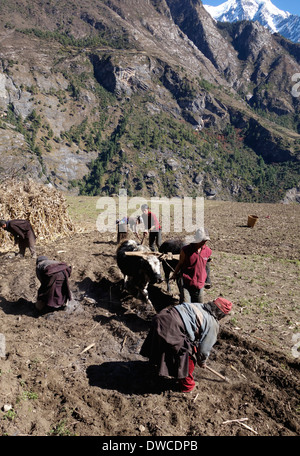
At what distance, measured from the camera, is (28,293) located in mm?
7941

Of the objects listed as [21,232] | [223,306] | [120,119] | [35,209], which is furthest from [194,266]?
[120,119]

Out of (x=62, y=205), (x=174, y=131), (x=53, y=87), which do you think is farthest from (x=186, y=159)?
(x=62, y=205)

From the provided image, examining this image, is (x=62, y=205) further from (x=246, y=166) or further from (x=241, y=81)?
(x=241, y=81)

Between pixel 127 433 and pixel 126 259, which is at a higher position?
pixel 126 259

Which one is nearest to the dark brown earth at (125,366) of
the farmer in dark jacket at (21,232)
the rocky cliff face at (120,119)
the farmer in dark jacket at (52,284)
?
the farmer in dark jacket at (52,284)

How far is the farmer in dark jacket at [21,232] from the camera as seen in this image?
948cm

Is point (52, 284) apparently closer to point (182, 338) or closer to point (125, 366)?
point (125, 366)

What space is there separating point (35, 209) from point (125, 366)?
8.83 meters

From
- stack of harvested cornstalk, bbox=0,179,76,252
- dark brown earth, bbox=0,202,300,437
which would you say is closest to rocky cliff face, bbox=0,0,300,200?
stack of harvested cornstalk, bbox=0,179,76,252

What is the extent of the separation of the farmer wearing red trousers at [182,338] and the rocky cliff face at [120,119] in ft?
287

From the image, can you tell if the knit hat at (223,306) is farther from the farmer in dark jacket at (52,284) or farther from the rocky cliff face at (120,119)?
the rocky cliff face at (120,119)

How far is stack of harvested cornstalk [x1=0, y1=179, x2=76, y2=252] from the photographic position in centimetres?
1167

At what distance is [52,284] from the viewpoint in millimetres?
6598
